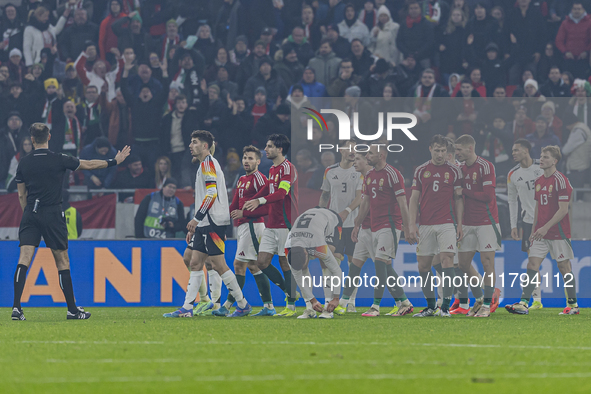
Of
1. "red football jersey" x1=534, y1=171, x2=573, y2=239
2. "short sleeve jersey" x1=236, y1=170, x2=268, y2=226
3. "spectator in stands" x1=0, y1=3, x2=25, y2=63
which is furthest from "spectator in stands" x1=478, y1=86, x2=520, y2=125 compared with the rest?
"spectator in stands" x1=0, y1=3, x2=25, y2=63

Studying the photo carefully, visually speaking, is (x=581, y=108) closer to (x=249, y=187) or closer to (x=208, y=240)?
(x=249, y=187)

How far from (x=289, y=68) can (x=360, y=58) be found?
4.97 feet

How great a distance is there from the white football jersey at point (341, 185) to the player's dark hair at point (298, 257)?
1.74m

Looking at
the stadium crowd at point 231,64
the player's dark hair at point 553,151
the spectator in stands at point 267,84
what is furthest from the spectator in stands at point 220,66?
the player's dark hair at point 553,151

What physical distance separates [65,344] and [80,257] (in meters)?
6.34

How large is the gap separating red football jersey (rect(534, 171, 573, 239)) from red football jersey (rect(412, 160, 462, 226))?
161 centimetres

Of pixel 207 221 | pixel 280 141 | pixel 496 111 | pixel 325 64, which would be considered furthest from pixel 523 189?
pixel 325 64

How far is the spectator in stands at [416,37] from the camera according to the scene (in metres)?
16.3

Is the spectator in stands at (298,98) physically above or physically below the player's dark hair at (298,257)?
above

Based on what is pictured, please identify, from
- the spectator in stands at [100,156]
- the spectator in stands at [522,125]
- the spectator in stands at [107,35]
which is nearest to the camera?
the spectator in stands at [522,125]

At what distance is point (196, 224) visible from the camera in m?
8.65

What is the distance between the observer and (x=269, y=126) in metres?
14.9

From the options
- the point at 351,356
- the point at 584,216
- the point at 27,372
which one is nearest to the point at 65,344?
the point at 27,372

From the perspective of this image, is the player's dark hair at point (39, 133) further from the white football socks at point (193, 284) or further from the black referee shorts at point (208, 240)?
the white football socks at point (193, 284)
